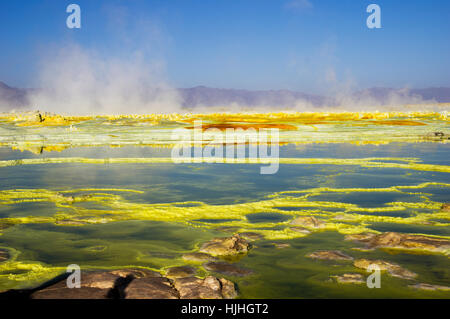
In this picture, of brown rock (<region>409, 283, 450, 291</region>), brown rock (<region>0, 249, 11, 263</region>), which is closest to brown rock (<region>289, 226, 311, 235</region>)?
brown rock (<region>409, 283, 450, 291</region>)

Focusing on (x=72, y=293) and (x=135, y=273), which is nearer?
(x=72, y=293)

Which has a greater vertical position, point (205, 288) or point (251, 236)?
point (251, 236)

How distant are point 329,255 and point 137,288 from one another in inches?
124

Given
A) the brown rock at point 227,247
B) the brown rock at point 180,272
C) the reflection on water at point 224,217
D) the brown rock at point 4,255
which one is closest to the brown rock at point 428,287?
the reflection on water at point 224,217

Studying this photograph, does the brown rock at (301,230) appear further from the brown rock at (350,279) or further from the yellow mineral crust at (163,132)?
the yellow mineral crust at (163,132)

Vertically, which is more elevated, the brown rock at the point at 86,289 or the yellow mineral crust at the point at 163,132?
the yellow mineral crust at the point at 163,132

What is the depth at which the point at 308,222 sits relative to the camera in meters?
8.80

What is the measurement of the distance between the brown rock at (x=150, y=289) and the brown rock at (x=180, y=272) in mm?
409

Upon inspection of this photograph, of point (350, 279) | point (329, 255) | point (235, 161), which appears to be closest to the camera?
point (350, 279)

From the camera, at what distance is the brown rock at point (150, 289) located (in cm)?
525

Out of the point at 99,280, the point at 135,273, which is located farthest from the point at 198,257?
the point at 99,280

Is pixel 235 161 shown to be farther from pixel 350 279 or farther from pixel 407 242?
pixel 350 279

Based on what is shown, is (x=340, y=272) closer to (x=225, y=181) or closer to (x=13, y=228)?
Result: (x=13, y=228)

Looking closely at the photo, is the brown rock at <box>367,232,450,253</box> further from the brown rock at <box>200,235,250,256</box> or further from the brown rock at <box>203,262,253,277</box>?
the brown rock at <box>203,262,253,277</box>
